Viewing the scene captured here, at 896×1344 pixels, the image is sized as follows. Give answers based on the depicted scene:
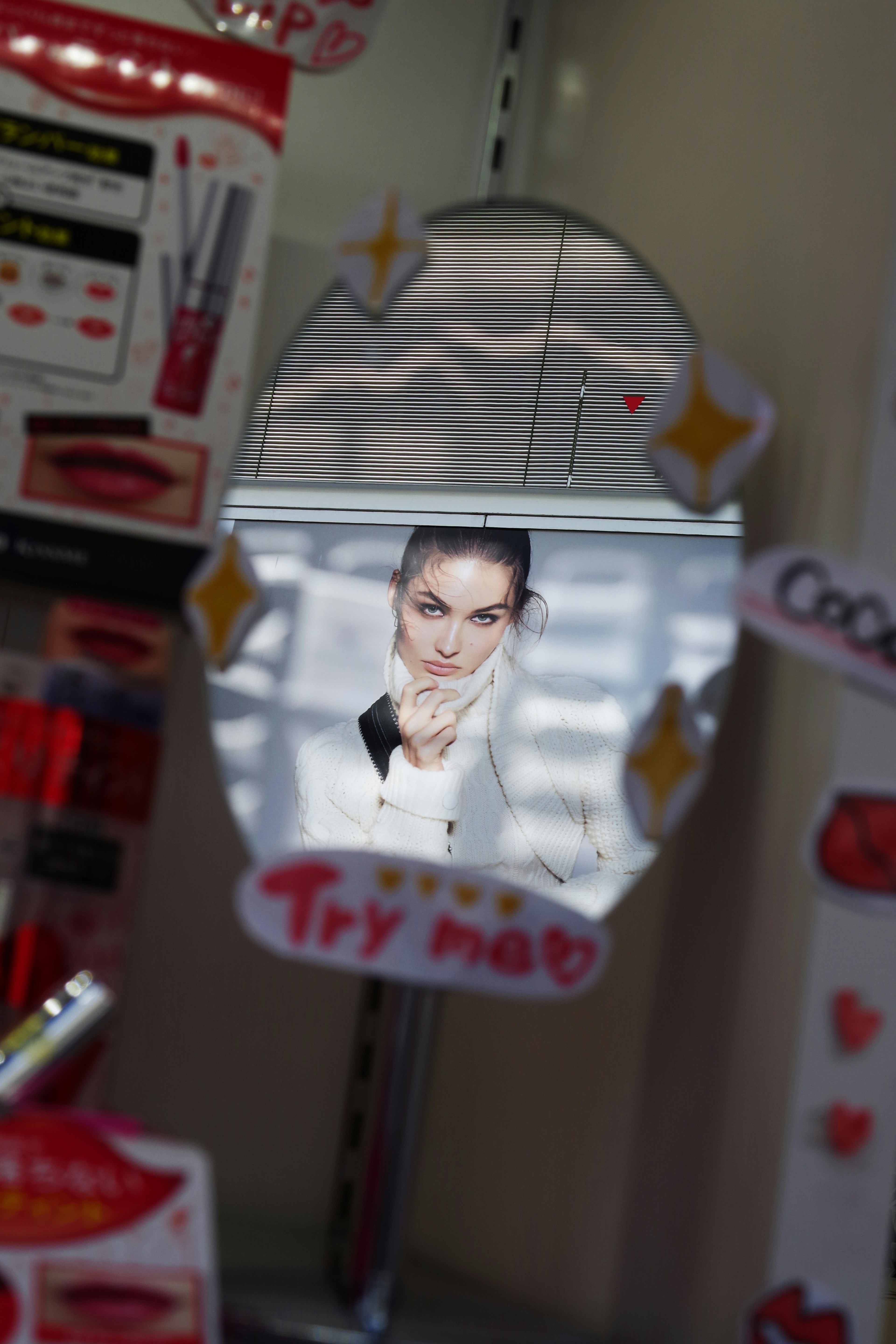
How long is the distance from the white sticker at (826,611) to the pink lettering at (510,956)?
20cm

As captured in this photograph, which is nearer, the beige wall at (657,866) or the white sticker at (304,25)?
the beige wall at (657,866)

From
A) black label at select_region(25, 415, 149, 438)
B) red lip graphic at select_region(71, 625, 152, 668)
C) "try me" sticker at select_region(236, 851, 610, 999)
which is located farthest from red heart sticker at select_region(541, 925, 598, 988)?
black label at select_region(25, 415, 149, 438)

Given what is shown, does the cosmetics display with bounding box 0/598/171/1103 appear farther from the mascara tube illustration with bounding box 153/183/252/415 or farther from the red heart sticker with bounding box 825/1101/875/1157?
the red heart sticker with bounding box 825/1101/875/1157

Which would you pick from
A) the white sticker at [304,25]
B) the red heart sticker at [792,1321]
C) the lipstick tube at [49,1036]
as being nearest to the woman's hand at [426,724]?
the lipstick tube at [49,1036]

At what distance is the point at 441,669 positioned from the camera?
935 millimetres

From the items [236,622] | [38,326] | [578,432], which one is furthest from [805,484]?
[38,326]

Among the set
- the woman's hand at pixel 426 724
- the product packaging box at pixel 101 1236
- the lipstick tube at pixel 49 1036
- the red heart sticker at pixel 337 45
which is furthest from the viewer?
the red heart sticker at pixel 337 45

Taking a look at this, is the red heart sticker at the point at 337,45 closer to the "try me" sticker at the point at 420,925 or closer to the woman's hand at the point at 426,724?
the woman's hand at the point at 426,724

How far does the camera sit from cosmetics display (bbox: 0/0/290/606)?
0.93 metres

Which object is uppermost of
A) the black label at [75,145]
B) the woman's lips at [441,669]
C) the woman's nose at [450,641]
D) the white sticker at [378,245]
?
the black label at [75,145]

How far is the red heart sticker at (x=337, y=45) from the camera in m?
1.03

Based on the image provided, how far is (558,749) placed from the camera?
0.91 m

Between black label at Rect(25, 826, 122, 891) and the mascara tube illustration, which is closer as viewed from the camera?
black label at Rect(25, 826, 122, 891)

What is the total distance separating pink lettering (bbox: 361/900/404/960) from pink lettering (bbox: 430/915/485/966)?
0.07 feet
